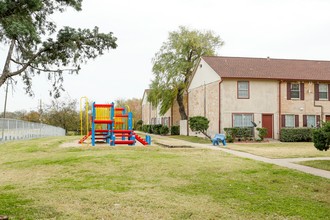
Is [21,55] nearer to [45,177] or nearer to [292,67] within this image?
[45,177]

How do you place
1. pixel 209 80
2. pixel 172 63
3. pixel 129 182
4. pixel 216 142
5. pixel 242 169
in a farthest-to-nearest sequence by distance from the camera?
pixel 172 63 → pixel 209 80 → pixel 216 142 → pixel 242 169 → pixel 129 182

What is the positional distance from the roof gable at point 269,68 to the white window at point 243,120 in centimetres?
306

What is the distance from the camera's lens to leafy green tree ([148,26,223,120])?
43.3 metres

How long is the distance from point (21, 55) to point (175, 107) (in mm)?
40250

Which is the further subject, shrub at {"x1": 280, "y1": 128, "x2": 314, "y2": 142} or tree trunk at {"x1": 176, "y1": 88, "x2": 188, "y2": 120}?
tree trunk at {"x1": 176, "y1": 88, "x2": 188, "y2": 120}

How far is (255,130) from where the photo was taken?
30.6 metres

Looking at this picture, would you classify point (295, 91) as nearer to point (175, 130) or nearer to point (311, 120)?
point (311, 120)

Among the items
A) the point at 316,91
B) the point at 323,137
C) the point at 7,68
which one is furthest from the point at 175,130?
the point at 7,68

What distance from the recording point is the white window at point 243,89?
3102 centimetres

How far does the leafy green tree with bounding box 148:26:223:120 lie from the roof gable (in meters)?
8.52

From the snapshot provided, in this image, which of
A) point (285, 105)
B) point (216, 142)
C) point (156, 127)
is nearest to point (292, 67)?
point (285, 105)

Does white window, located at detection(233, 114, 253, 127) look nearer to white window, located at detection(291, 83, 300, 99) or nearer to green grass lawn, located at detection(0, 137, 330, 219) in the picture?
white window, located at detection(291, 83, 300, 99)

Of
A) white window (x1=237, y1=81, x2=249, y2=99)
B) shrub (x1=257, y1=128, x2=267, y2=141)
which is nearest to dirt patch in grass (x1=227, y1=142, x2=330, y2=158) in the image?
shrub (x1=257, y1=128, x2=267, y2=141)

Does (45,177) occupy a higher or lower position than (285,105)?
lower
